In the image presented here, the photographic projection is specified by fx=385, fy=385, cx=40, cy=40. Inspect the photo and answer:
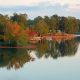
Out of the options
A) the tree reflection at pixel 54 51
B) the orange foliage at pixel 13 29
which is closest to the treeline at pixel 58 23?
the orange foliage at pixel 13 29

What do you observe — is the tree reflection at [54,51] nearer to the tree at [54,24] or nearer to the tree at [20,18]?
the tree at [20,18]

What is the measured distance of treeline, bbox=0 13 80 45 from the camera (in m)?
39.8

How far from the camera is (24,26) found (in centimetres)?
5450

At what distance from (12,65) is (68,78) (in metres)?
6.28

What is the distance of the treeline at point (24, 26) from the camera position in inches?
1565

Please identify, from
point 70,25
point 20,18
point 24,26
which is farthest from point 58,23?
point 24,26

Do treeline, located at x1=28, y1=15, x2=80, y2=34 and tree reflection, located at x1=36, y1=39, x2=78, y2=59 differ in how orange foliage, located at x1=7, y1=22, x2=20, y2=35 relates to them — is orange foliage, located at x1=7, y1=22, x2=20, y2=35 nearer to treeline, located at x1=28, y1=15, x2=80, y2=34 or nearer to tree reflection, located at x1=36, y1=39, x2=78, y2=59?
tree reflection, located at x1=36, y1=39, x2=78, y2=59

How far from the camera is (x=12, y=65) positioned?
2347 centimetres

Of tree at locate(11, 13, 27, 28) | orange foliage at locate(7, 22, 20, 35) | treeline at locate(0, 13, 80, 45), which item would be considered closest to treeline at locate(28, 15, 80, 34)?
treeline at locate(0, 13, 80, 45)

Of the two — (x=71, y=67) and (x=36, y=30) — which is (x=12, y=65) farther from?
(x=36, y=30)

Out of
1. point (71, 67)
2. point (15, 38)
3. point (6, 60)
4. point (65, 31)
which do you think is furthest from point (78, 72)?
point (65, 31)

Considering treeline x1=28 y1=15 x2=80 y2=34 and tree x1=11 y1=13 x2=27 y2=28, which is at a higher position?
tree x1=11 y1=13 x2=27 y2=28

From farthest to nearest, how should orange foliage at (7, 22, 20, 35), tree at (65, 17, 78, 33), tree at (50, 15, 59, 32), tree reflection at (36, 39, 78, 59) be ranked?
tree at (65, 17, 78, 33), tree at (50, 15, 59, 32), orange foliage at (7, 22, 20, 35), tree reflection at (36, 39, 78, 59)

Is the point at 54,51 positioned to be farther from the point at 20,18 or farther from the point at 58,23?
the point at 58,23
